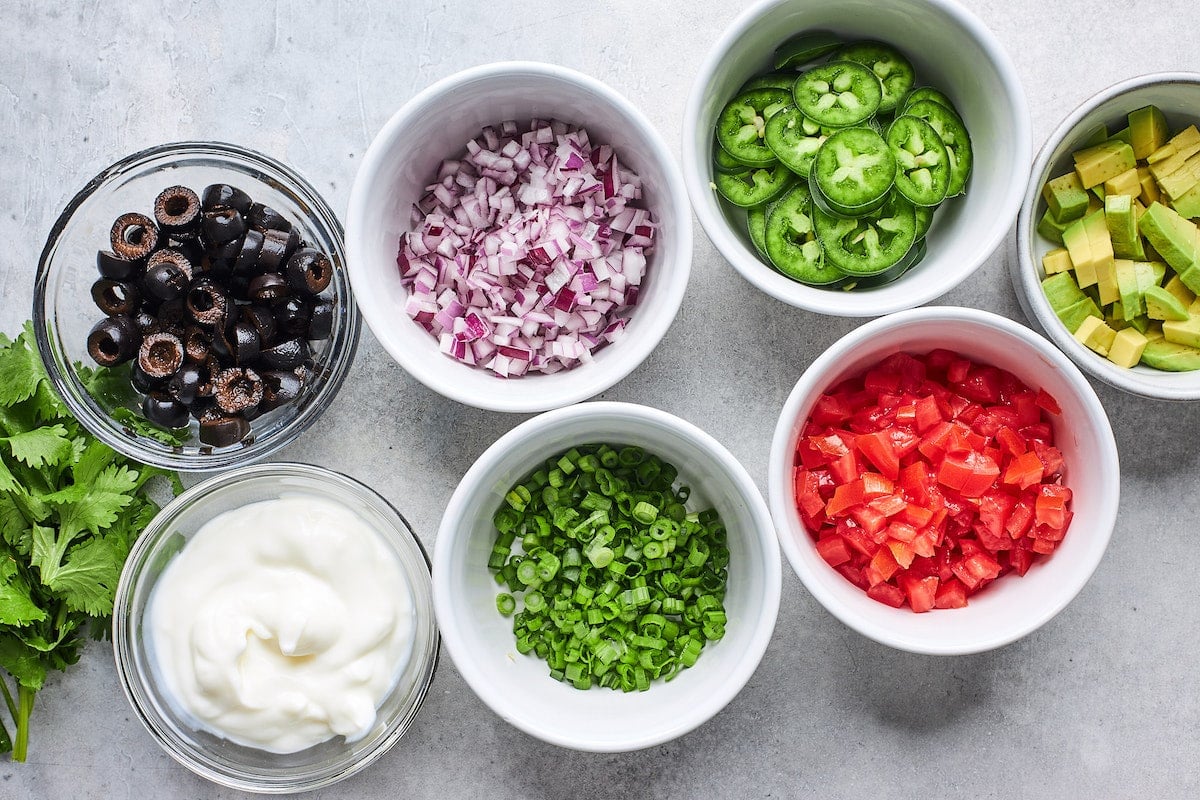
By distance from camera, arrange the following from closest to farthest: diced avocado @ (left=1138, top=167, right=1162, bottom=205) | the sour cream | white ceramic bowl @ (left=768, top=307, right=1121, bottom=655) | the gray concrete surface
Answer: white ceramic bowl @ (left=768, top=307, right=1121, bottom=655) < the sour cream < diced avocado @ (left=1138, top=167, right=1162, bottom=205) < the gray concrete surface

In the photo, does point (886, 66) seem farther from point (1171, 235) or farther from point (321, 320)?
point (321, 320)

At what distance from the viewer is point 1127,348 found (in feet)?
5.89

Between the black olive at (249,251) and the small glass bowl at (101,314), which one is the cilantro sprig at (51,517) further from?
the black olive at (249,251)

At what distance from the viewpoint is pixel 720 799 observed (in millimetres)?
2035

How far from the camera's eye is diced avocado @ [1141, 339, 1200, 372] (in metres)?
1.81

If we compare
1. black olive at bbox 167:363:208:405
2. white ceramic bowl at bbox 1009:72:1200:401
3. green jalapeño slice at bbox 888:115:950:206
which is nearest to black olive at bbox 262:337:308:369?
black olive at bbox 167:363:208:405

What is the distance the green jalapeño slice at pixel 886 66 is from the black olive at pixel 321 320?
115cm

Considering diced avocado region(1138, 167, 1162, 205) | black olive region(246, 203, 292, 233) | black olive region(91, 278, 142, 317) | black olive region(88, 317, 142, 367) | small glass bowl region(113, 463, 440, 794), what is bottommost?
small glass bowl region(113, 463, 440, 794)

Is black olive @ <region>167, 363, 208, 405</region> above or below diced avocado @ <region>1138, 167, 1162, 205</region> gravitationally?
above

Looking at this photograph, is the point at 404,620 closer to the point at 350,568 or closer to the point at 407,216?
the point at 350,568

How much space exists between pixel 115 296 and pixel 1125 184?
2.03 m

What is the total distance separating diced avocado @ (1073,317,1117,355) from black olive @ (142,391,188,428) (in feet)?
5.89

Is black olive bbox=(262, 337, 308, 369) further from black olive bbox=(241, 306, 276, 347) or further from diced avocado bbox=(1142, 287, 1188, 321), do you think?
diced avocado bbox=(1142, 287, 1188, 321)

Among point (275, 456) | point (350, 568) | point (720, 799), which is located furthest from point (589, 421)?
point (720, 799)
